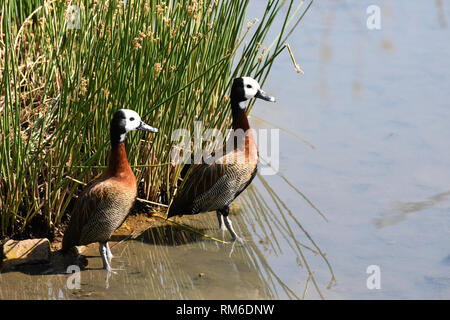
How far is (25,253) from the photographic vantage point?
481 centimetres

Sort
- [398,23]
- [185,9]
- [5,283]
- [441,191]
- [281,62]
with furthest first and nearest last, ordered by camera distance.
Answer: [398,23] < [281,62] < [441,191] < [185,9] < [5,283]

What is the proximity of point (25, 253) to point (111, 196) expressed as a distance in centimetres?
62

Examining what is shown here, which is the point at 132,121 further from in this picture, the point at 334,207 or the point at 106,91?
the point at 334,207

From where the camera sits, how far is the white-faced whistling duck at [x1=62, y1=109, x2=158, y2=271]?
184 inches

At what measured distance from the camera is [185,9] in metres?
5.11

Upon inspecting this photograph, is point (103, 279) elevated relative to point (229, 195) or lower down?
lower down

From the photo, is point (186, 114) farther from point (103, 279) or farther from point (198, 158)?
point (103, 279)

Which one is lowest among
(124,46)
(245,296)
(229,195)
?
(245,296)

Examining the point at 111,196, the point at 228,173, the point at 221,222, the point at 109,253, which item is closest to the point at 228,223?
the point at 221,222

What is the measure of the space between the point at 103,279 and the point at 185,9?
168 cm

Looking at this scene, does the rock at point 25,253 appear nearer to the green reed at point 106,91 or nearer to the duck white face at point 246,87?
the green reed at point 106,91

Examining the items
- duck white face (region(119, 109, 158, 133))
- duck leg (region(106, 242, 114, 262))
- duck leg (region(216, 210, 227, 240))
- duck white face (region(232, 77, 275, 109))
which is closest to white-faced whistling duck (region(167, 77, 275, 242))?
duck white face (region(232, 77, 275, 109))

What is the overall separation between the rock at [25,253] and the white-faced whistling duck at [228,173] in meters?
0.89

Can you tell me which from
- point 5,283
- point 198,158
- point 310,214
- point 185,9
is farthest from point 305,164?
point 5,283
